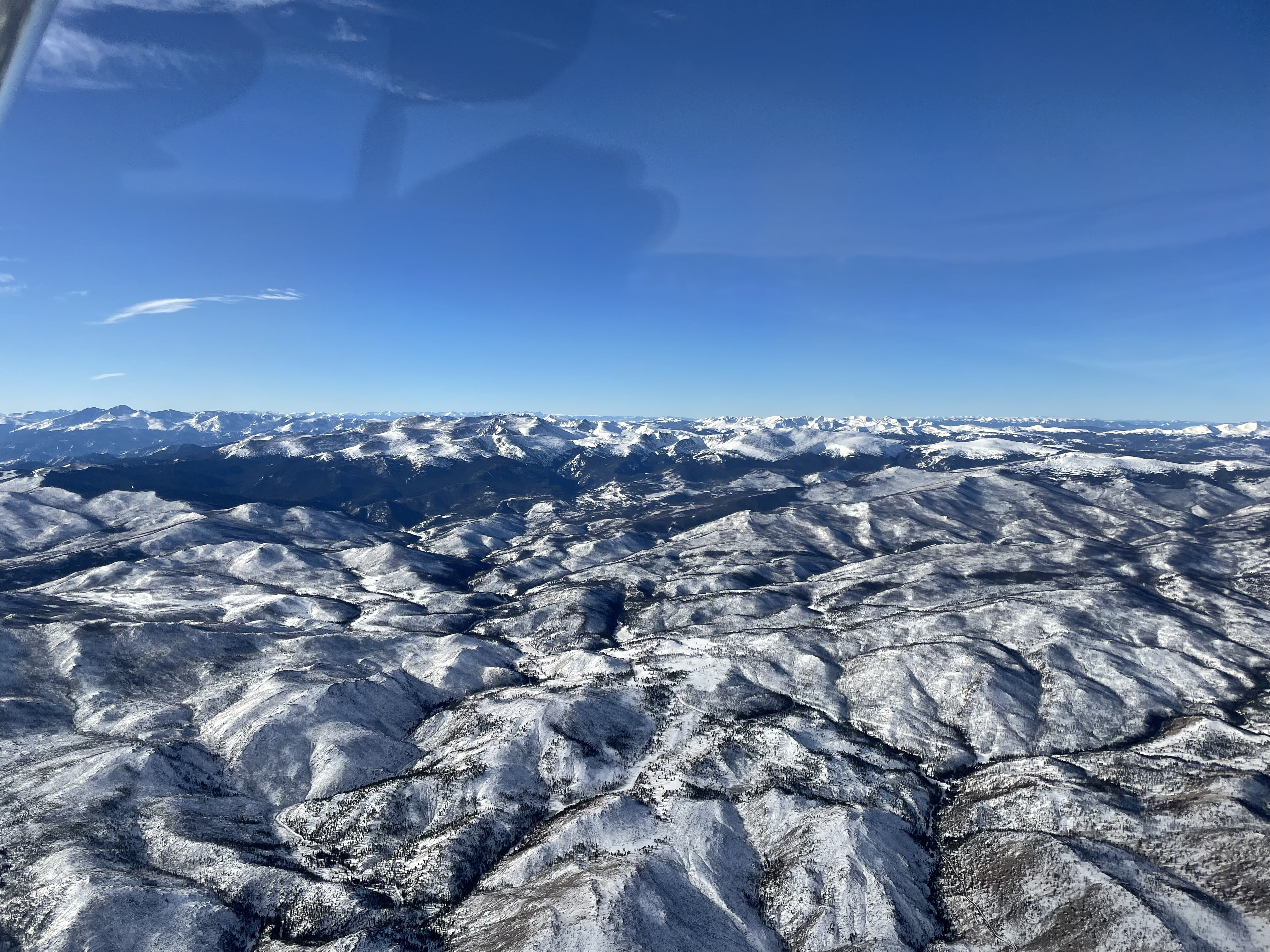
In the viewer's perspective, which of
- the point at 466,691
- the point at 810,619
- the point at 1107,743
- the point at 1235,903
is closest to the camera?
the point at 1235,903

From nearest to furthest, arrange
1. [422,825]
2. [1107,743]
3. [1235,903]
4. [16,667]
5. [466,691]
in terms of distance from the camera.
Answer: [1235,903] → [422,825] → [1107,743] → [16,667] → [466,691]

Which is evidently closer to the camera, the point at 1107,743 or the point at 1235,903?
the point at 1235,903

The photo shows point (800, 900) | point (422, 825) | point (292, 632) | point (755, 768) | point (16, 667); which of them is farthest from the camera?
point (292, 632)

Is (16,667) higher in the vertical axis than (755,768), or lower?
higher

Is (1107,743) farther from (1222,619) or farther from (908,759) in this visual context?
(1222,619)

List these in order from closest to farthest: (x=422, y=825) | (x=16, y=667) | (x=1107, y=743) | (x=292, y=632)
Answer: (x=422, y=825) < (x=1107, y=743) < (x=16, y=667) < (x=292, y=632)

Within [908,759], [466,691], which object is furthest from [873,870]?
[466,691]

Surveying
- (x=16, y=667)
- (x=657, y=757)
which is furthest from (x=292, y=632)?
(x=657, y=757)

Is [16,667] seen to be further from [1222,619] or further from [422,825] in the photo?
[1222,619]

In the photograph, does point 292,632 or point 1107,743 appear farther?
point 292,632
